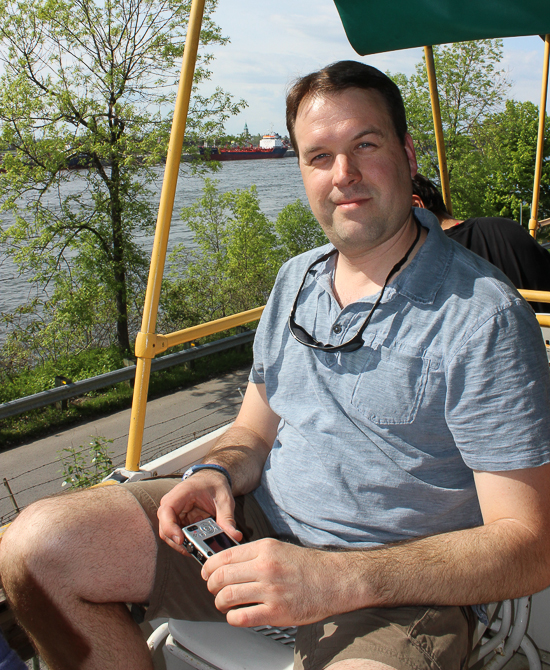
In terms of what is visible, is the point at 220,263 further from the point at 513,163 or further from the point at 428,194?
the point at 513,163

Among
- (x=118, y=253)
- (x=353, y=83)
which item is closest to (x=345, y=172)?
(x=353, y=83)

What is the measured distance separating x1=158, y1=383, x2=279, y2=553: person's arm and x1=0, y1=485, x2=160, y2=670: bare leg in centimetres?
13

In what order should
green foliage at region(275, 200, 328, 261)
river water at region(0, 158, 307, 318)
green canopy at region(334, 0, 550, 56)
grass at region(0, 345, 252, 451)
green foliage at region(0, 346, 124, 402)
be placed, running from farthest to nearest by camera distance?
green foliage at region(275, 200, 328, 261)
river water at region(0, 158, 307, 318)
green foliage at region(0, 346, 124, 402)
grass at region(0, 345, 252, 451)
green canopy at region(334, 0, 550, 56)

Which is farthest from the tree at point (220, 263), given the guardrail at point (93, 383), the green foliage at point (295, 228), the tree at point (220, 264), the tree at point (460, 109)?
the tree at point (460, 109)

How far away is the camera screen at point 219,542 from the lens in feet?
4.35

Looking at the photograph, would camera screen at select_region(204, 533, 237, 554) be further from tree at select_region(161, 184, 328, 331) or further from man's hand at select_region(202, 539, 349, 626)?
tree at select_region(161, 184, 328, 331)

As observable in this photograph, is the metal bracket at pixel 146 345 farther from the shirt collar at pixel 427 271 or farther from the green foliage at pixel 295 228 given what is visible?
the green foliage at pixel 295 228

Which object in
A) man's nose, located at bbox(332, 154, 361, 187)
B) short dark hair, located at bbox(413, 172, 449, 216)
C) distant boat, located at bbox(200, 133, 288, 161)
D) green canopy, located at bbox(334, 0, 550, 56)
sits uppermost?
distant boat, located at bbox(200, 133, 288, 161)

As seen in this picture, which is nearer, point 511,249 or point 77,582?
point 77,582

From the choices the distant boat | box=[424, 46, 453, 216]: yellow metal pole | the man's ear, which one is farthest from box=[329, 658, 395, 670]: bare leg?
the distant boat

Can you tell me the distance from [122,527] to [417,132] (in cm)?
2051

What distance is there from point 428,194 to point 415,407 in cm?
194

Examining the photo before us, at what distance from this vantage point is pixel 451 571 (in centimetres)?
114

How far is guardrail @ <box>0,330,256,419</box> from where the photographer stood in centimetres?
817
